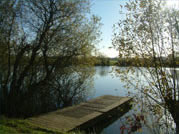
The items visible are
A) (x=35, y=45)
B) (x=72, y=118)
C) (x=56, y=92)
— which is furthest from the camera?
(x=56, y=92)

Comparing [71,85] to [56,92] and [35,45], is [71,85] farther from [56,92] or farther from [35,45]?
[35,45]

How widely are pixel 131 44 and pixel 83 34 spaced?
6.71m

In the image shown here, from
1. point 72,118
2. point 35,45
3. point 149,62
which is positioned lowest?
point 72,118

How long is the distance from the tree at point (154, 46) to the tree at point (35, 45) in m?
5.87

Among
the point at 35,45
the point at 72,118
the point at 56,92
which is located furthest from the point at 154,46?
the point at 56,92

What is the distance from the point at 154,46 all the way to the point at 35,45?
6.95 m

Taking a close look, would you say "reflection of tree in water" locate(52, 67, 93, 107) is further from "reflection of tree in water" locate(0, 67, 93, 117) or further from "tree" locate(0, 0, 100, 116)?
"tree" locate(0, 0, 100, 116)

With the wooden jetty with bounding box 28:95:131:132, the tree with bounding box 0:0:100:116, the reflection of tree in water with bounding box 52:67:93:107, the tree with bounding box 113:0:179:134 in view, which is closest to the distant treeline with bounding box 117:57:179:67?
the tree with bounding box 113:0:179:134

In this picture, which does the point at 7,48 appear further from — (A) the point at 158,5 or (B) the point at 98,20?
(A) the point at 158,5

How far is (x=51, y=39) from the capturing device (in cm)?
871

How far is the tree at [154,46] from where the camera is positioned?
10.6 ft

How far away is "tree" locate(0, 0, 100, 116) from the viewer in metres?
8.48

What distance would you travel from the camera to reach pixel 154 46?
3.42 metres

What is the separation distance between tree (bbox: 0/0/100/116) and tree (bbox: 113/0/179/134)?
5.87 m
